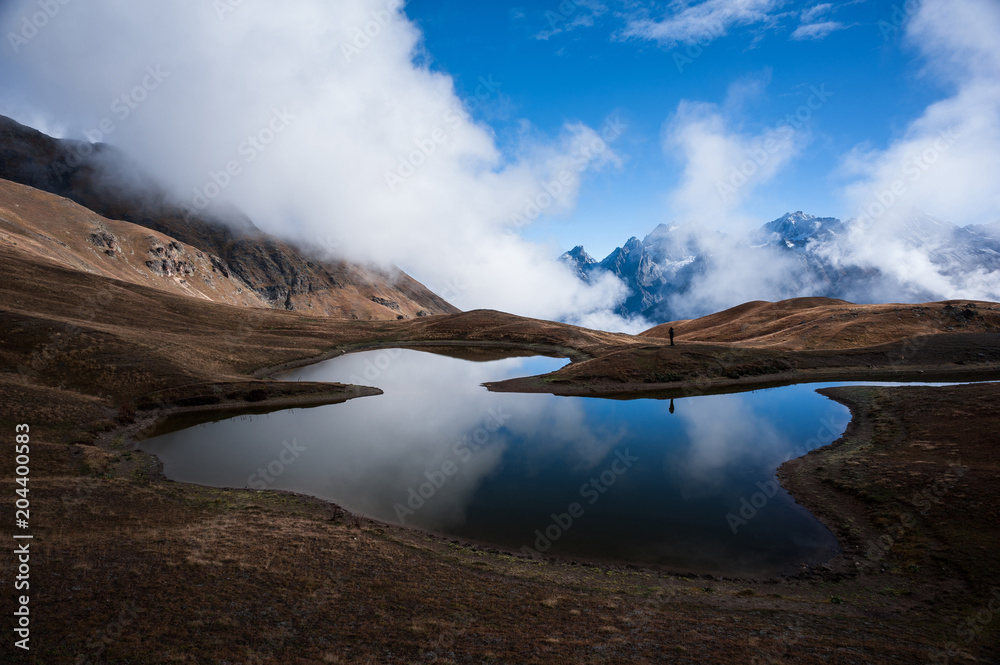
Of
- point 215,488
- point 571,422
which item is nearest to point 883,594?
point 571,422

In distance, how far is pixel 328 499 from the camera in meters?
27.4

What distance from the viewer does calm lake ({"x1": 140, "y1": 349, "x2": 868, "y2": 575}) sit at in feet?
75.3

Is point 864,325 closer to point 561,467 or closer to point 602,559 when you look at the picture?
point 561,467

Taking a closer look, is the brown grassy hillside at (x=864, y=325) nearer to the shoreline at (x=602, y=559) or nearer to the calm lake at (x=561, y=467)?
the shoreline at (x=602, y=559)

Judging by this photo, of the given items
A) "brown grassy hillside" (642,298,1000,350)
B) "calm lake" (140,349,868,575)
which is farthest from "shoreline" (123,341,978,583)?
"brown grassy hillside" (642,298,1000,350)

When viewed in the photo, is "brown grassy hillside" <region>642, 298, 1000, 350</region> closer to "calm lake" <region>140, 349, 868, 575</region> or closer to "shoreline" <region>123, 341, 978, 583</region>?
"shoreline" <region>123, 341, 978, 583</region>

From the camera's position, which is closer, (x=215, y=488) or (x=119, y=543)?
(x=119, y=543)

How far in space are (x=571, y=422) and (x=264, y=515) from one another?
97.0ft

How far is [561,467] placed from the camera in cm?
3219

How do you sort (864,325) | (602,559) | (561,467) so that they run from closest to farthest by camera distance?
(602,559)
(561,467)
(864,325)

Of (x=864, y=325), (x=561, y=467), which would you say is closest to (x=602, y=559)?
(x=561, y=467)

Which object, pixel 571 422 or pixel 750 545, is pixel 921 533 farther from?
pixel 571 422

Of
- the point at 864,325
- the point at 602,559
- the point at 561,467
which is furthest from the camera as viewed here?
the point at 864,325

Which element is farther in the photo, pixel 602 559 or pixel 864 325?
pixel 864 325
